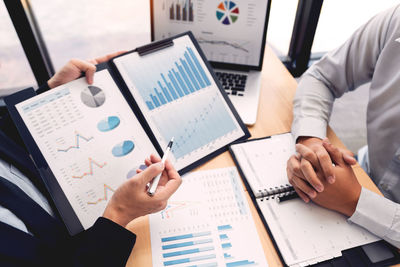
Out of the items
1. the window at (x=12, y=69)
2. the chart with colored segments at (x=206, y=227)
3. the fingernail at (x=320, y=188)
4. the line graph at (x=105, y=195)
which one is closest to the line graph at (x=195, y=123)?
the chart with colored segments at (x=206, y=227)

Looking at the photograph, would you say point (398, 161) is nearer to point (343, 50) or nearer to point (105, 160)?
point (343, 50)

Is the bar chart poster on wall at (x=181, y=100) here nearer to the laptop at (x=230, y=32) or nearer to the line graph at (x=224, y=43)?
the laptop at (x=230, y=32)

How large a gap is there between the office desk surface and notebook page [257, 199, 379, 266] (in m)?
0.03

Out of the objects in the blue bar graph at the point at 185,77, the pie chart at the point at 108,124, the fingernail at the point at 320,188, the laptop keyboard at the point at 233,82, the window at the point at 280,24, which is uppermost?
→ the blue bar graph at the point at 185,77

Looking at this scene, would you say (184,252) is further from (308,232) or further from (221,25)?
(221,25)

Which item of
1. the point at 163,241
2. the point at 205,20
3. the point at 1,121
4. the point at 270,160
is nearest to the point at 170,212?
the point at 163,241

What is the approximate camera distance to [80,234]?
76cm

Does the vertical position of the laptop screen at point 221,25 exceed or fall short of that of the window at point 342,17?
it exceeds it

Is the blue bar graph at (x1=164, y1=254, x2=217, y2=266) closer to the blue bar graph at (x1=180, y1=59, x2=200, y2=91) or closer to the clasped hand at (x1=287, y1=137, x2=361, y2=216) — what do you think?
the clasped hand at (x1=287, y1=137, x2=361, y2=216)

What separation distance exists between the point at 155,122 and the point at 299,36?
1.34 metres

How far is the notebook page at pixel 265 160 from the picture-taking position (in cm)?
85

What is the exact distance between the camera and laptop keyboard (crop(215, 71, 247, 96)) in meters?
1.17

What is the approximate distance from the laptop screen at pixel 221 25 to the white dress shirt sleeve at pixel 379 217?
687 millimetres

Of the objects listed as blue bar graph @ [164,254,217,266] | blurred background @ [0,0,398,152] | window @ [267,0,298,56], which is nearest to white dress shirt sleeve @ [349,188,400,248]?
blue bar graph @ [164,254,217,266]
